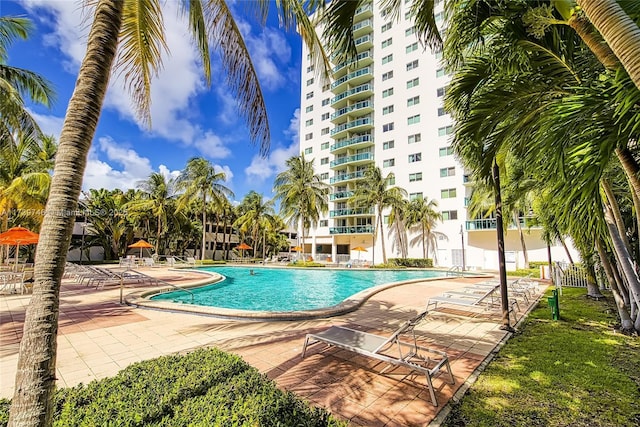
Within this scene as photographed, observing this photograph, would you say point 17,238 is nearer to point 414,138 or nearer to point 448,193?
point 448,193

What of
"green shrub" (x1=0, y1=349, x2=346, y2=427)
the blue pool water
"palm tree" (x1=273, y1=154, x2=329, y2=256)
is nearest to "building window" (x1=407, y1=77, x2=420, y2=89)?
"palm tree" (x1=273, y1=154, x2=329, y2=256)

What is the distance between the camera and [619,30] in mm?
1842

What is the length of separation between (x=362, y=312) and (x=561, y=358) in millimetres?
4405

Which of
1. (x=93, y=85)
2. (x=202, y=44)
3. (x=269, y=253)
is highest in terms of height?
(x=202, y=44)

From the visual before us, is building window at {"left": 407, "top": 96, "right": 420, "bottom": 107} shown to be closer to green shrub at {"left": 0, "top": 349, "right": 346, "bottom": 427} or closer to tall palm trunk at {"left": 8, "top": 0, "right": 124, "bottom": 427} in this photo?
tall palm trunk at {"left": 8, "top": 0, "right": 124, "bottom": 427}

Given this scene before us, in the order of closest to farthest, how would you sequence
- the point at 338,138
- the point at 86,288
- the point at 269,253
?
1. the point at 86,288
2. the point at 338,138
3. the point at 269,253

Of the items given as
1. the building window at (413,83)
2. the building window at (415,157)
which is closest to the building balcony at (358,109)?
the building window at (413,83)

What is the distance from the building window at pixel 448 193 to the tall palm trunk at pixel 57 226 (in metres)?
32.3

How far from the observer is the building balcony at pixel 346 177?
37422 mm

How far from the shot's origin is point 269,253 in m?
50.7

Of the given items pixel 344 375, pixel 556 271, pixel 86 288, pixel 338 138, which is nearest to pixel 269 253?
pixel 338 138

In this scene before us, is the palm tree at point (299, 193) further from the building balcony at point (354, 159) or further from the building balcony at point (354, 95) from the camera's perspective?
the building balcony at point (354, 95)

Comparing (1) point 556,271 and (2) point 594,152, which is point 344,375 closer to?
(2) point 594,152

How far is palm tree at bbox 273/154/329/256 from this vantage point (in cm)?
2945
